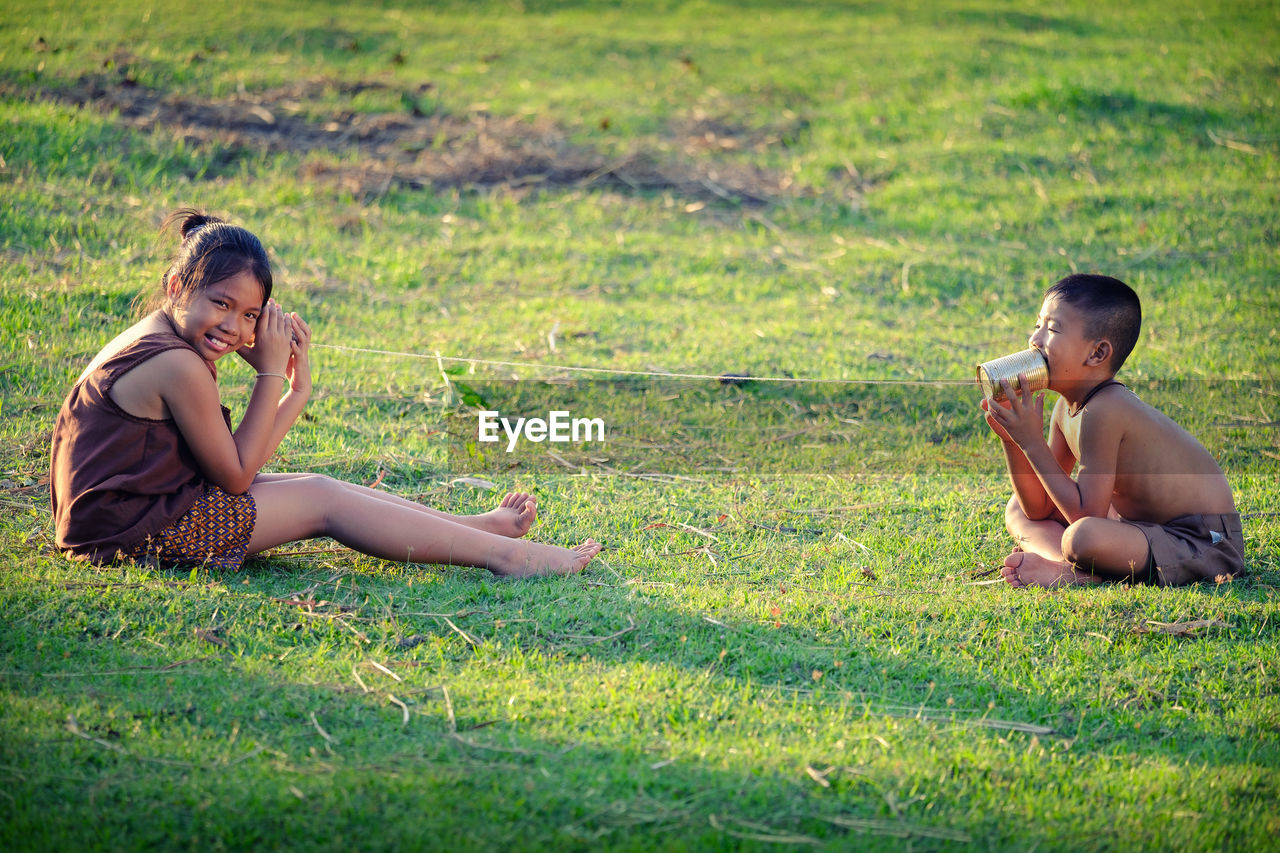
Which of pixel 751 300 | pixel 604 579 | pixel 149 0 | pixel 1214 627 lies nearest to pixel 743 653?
pixel 604 579

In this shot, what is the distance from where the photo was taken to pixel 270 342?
4066mm

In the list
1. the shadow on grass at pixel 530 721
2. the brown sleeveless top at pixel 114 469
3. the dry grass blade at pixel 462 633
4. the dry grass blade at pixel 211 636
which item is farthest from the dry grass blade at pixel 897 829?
the brown sleeveless top at pixel 114 469

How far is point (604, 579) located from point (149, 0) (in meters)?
12.1

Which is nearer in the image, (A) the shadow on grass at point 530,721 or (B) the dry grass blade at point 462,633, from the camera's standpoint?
(A) the shadow on grass at point 530,721

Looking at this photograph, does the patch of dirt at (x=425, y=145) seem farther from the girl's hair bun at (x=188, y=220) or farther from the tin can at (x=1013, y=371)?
the tin can at (x=1013, y=371)

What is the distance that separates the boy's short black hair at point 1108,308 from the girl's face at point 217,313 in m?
3.13

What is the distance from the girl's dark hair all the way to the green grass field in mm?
1046

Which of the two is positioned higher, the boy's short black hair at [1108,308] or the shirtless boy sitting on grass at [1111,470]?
the boy's short black hair at [1108,308]

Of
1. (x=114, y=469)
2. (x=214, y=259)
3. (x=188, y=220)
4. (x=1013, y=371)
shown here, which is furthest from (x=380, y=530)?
(x=1013, y=371)

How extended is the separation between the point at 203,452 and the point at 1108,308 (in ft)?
11.3

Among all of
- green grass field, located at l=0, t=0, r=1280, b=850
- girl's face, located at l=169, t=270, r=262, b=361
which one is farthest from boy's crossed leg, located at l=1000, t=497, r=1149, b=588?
girl's face, located at l=169, t=270, r=262, b=361

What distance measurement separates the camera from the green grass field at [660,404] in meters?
2.93

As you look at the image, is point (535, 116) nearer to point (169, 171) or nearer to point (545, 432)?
Result: point (169, 171)

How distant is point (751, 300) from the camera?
325 inches
